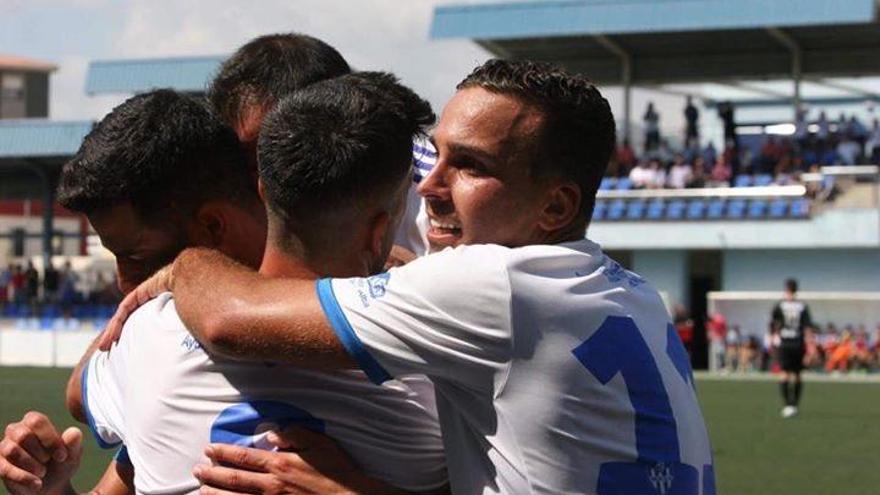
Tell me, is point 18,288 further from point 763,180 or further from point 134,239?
point 134,239

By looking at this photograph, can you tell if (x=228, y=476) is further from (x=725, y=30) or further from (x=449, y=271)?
(x=725, y=30)

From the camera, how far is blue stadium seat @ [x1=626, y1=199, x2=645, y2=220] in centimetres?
3775

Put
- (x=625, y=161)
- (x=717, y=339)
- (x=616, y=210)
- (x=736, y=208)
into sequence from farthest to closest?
(x=625, y=161) < (x=616, y=210) < (x=736, y=208) < (x=717, y=339)

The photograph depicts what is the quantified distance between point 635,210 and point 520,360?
35.7 metres

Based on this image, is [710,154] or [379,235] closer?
[379,235]

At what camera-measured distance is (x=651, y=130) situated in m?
41.8

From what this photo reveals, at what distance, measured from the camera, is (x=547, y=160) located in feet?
8.51

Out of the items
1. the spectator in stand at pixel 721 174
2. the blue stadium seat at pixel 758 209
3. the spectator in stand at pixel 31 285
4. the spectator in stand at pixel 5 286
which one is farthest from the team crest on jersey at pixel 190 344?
the spectator in stand at pixel 5 286

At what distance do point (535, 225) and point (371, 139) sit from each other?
308 millimetres

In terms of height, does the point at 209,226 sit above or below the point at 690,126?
above

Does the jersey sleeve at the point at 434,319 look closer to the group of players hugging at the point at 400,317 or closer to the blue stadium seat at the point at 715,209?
the group of players hugging at the point at 400,317

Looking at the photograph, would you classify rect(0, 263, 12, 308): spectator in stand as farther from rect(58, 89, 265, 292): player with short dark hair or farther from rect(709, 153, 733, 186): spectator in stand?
rect(58, 89, 265, 292): player with short dark hair

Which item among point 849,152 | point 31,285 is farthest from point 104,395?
point 31,285

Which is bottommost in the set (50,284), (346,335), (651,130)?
(50,284)
